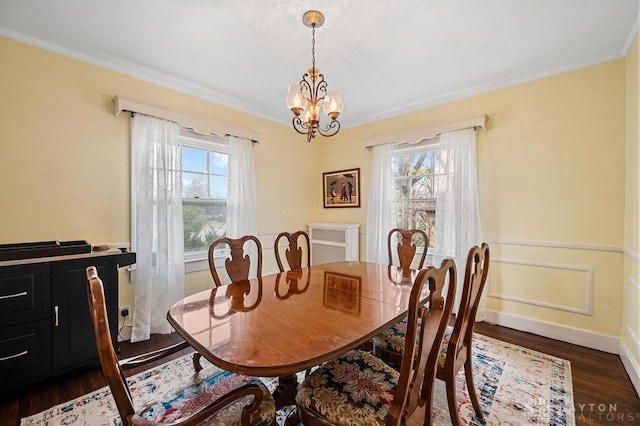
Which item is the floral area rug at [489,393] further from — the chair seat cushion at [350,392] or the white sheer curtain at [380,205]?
the white sheer curtain at [380,205]

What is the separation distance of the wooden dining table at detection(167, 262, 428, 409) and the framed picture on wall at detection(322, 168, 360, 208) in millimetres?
2185

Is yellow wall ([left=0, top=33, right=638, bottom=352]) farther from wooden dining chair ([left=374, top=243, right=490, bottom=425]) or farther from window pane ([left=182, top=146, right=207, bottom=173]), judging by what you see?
wooden dining chair ([left=374, top=243, right=490, bottom=425])

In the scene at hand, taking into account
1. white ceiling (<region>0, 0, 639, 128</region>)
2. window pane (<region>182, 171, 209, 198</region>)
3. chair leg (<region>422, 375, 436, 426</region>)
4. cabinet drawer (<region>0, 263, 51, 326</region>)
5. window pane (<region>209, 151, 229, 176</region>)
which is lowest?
chair leg (<region>422, 375, 436, 426</region>)

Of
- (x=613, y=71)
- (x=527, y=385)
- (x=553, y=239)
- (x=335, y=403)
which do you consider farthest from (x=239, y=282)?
(x=613, y=71)

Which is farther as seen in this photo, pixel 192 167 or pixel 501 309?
pixel 192 167

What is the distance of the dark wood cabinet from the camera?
5.67 feet

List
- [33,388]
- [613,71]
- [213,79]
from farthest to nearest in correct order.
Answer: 1. [213,79]
2. [613,71]
3. [33,388]

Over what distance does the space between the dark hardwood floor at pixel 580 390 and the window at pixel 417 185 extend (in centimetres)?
155

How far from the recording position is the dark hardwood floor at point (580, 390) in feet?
5.30

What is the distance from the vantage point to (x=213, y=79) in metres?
2.81

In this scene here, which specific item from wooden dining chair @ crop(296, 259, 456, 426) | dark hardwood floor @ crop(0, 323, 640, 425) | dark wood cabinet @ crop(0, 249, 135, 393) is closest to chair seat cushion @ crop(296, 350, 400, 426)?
wooden dining chair @ crop(296, 259, 456, 426)

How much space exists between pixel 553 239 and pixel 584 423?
1590mm

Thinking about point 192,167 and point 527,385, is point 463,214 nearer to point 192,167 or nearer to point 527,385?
point 527,385

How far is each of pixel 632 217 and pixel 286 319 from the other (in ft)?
9.04
